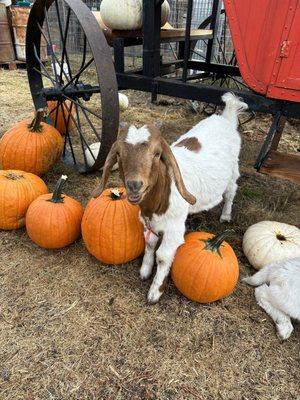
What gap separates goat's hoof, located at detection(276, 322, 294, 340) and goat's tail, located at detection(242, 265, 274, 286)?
1.08 feet

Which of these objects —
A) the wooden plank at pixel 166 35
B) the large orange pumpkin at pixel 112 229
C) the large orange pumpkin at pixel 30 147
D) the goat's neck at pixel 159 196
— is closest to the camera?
the goat's neck at pixel 159 196

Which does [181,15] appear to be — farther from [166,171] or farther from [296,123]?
[166,171]

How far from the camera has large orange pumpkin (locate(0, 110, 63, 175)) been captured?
11.3ft

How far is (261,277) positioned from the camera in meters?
2.53

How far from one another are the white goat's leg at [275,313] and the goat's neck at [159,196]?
1011 mm

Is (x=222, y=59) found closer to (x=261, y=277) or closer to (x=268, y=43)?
(x=268, y=43)

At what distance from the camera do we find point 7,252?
2859 millimetres

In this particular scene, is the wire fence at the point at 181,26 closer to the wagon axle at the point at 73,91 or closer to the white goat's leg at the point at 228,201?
the wagon axle at the point at 73,91

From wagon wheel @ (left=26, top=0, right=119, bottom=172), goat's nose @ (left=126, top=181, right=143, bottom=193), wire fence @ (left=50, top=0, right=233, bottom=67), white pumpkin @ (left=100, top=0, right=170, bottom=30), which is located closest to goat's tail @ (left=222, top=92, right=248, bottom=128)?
wagon wheel @ (left=26, top=0, right=119, bottom=172)

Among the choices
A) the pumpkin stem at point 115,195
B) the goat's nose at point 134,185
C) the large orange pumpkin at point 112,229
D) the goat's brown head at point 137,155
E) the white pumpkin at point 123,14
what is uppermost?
the white pumpkin at point 123,14

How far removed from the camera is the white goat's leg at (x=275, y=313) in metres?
2.27

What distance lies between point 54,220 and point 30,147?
1.16 m

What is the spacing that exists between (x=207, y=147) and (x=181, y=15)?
25.6ft

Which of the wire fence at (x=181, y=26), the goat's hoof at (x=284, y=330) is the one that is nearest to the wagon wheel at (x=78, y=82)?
the goat's hoof at (x=284, y=330)
